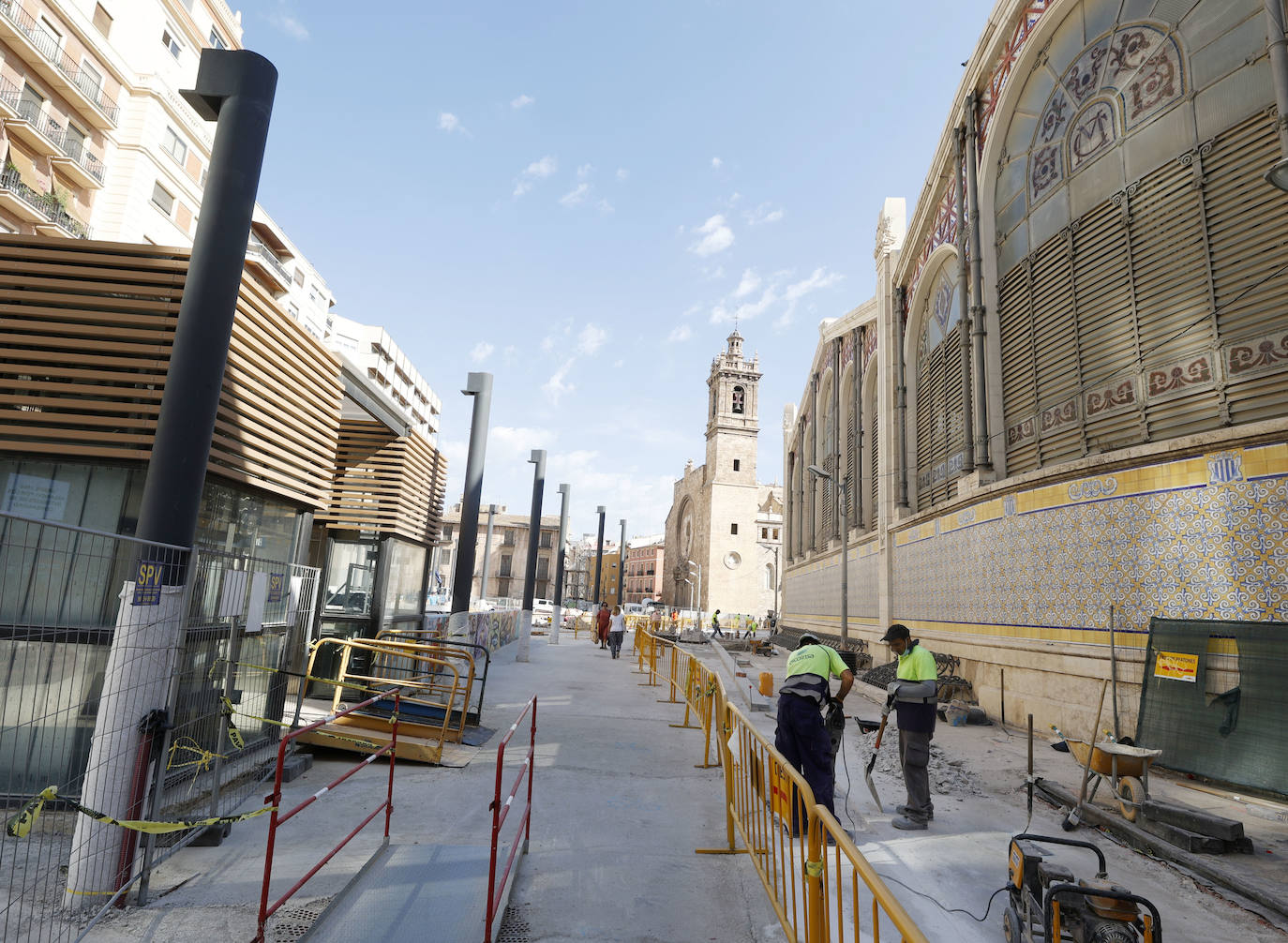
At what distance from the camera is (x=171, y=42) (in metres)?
26.6

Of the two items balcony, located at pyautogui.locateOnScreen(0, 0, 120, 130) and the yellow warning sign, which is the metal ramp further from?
balcony, located at pyautogui.locateOnScreen(0, 0, 120, 130)

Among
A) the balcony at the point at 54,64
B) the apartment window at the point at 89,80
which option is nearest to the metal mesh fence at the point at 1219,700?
the balcony at the point at 54,64

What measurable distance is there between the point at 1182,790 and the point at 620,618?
1656 cm

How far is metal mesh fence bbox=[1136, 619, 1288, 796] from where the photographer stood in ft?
20.3

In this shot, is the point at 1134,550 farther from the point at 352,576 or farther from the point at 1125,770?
the point at 352,576

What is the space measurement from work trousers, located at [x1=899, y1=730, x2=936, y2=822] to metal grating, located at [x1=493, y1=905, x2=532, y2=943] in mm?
3443

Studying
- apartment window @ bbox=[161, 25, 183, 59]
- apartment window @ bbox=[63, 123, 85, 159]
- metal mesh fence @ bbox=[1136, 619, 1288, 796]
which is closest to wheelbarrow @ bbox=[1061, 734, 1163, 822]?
metal mesh fence @ bbox=[1136, 619, 1288, 796]

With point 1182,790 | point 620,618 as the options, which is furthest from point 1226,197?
point 620,618

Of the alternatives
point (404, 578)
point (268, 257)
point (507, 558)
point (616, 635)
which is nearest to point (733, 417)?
point (507, 558)

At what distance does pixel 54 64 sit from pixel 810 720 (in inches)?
1150

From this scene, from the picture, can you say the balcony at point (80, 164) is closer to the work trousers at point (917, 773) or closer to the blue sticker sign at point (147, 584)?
the blue sticker sign at point (147, 584)

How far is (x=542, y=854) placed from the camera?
482cm

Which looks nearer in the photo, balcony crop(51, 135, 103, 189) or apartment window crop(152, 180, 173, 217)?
balcony crop(51, 135, 103, 189)

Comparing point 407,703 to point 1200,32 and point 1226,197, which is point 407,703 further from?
point 1200,32
